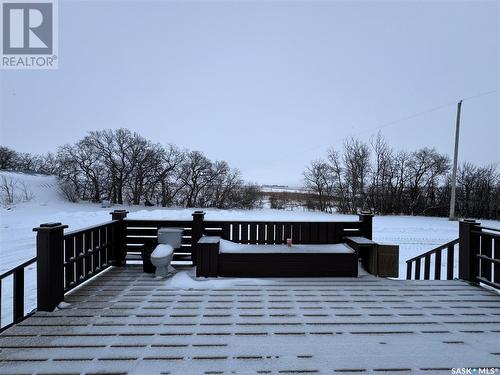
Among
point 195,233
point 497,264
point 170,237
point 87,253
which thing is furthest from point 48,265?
point 497,264

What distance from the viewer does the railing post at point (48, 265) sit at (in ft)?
9.14

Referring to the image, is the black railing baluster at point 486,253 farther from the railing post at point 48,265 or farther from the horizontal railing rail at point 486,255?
the railing post at point 48,265

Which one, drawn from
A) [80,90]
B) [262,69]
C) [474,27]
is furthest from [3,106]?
[474,27]

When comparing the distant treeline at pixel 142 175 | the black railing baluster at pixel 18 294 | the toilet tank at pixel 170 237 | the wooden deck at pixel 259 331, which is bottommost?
the wooden deck at pixel 259 331

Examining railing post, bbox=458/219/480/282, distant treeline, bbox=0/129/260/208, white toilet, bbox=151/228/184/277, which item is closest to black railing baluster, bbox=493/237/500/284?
railing post, bbox=458/219/480/282

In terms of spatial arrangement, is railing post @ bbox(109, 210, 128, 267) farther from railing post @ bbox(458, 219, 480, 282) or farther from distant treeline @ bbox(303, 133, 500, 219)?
distant treeline @ bbox(303, 133, 500, 219)

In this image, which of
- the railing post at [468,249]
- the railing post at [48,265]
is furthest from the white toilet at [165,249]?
the railing post at [468,249]

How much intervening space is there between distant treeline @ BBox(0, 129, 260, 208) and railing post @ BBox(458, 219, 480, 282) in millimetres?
20991

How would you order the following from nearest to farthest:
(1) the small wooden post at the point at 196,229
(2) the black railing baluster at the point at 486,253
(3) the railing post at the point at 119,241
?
(2) the black railing baluster at the point at 486,253, (3) the railing post at the point at 119,241, (1) the small wooden post at the point at 196,229

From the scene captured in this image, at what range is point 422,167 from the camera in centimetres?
2073

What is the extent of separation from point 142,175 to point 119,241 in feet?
67.4

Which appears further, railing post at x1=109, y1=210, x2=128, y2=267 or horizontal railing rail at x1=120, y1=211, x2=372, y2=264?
horizontal railing rail at x1=120, y1=211, x2=372, y2=264

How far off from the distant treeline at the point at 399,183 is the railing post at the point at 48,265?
20.3m

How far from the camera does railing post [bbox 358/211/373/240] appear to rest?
4949mm
